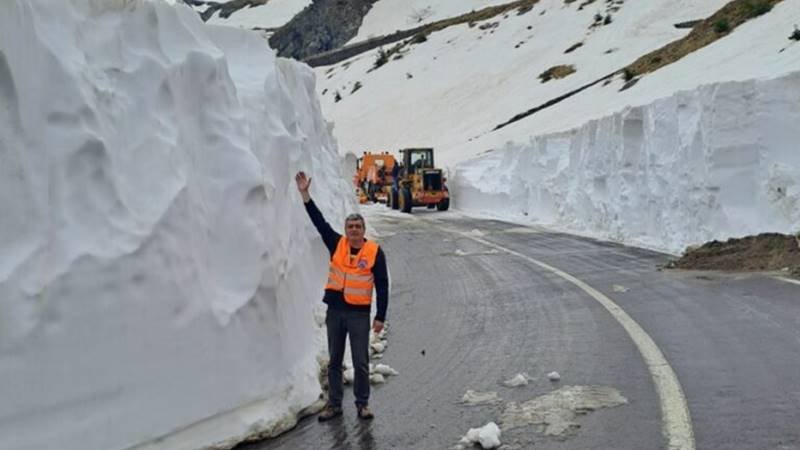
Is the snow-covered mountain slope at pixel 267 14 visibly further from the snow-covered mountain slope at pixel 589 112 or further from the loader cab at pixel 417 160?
the loader cab at pixel 417 160

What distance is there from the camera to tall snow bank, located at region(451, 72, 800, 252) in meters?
14.6

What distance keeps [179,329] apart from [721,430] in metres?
3.31

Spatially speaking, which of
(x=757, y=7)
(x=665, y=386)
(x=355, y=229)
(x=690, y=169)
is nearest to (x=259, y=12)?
(x=757, y=7)

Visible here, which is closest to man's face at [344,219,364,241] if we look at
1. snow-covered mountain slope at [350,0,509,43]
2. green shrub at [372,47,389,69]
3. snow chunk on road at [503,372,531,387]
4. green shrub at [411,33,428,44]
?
snow chunk on road at [503,372,531,387]

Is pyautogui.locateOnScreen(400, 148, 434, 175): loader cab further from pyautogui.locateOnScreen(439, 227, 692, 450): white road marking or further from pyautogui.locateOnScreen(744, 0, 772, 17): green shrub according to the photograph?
pyautogui.locateOnScreen(439, 227, 692, 450): white road marking

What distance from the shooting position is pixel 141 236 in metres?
5.29

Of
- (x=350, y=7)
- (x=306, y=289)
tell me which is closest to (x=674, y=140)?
(x=306, y=289)

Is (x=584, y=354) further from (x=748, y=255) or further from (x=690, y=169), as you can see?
(x=690, y=169)

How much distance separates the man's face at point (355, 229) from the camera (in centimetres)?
611

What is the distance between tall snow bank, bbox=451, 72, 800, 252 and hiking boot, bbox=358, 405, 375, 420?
962 cm

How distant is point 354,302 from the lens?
241 inches

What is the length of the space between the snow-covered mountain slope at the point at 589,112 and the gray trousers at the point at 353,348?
31.6ft

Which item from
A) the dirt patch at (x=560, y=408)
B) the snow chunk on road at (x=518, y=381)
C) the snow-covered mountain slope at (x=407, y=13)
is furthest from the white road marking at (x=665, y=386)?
the snow-covered mountain slope at (x=407, y=13)

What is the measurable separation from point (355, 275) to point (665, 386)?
93.9 inches
